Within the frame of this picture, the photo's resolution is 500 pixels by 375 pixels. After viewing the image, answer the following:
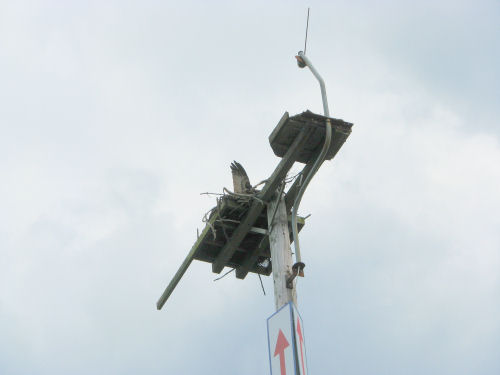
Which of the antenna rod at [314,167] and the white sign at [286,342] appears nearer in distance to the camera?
the white sign at [286,342]

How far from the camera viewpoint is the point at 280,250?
633 cm

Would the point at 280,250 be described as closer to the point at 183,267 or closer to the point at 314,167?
the point at 314,167

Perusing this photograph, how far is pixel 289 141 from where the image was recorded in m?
6.41

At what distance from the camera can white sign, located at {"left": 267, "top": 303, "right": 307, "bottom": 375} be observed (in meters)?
5.05

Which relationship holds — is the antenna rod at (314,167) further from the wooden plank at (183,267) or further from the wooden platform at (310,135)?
the wooden plank at (183,267)

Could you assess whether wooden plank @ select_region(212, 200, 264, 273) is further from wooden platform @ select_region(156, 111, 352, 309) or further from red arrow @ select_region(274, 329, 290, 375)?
red arrow @ select_region(274, 329, 290, 375)

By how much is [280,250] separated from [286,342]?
1.30m

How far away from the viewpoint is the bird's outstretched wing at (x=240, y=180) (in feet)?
23.5

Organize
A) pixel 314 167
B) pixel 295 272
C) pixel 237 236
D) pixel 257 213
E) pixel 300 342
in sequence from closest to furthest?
pixel 300 342
pixel 295 272
pixel 314 167
pixel 257 213
pixel 237 236

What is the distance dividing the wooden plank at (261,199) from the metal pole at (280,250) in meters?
0.12

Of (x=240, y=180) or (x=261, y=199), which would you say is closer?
(x=261, y=199)

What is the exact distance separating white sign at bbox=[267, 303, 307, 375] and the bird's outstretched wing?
6.53 ft

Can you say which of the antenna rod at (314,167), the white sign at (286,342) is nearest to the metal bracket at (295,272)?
the antenna rod at (314,167)

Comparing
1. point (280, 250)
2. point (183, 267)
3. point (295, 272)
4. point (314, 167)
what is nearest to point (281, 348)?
point (295, 272)
